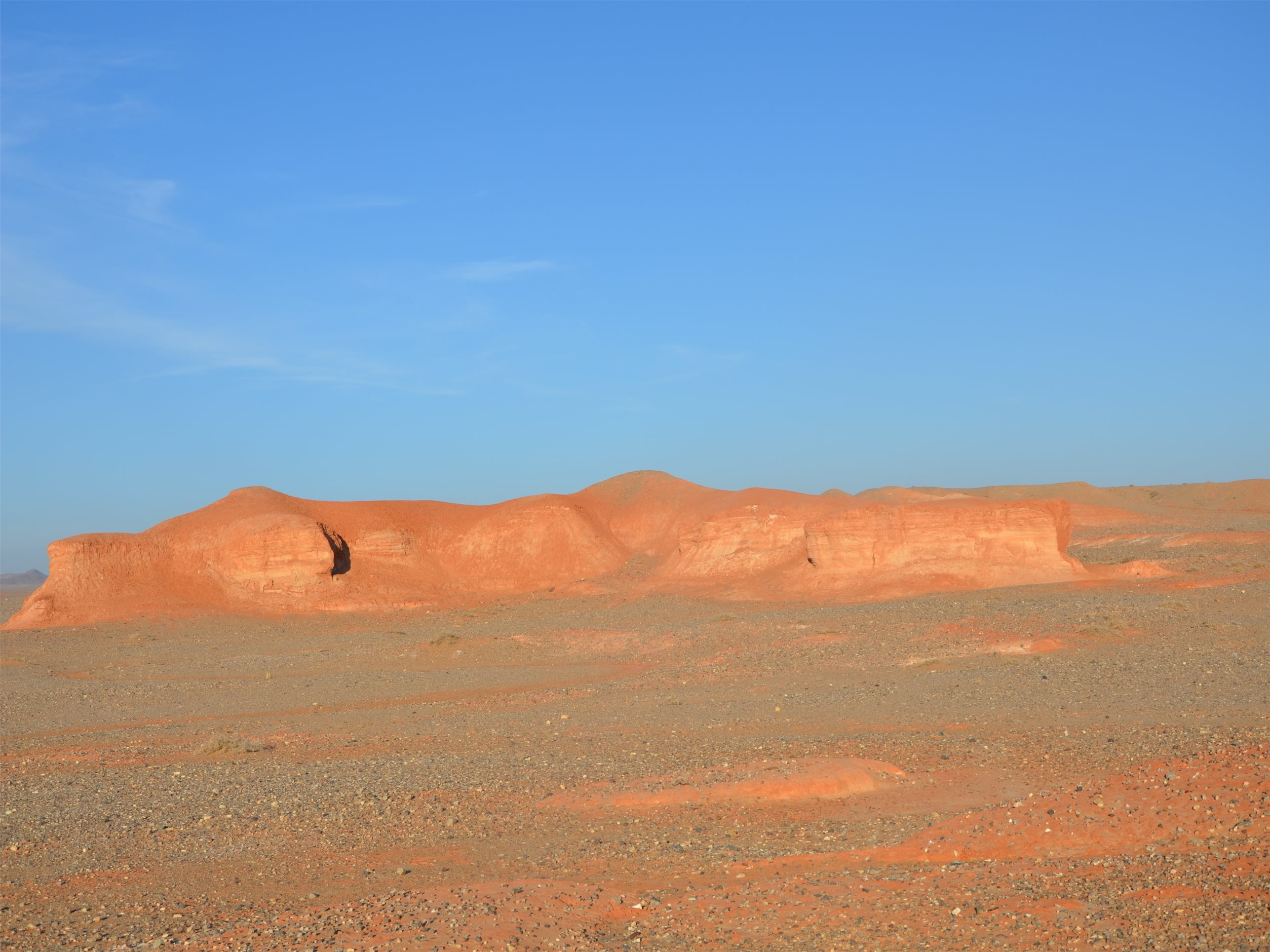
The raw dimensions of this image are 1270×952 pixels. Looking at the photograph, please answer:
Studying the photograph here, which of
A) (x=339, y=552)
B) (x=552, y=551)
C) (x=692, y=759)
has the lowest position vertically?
(x=692, y=759)

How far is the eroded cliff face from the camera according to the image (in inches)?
1462

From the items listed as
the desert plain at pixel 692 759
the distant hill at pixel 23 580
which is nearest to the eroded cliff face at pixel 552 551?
the desert plain at pixel 692 759

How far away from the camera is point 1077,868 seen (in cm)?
826

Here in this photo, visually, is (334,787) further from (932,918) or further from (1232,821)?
(1232,821)

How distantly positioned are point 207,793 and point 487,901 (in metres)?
7.19

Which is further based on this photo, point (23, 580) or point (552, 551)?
point (23, 580)

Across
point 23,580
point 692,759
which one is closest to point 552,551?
point 692,759

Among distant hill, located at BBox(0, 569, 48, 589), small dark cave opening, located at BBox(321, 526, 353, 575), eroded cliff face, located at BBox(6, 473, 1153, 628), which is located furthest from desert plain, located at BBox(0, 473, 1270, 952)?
distant hill, located at BBox(0, 569, 48, 589)

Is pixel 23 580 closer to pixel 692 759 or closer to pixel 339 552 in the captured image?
pixel 339 552

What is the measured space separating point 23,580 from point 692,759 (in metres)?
190

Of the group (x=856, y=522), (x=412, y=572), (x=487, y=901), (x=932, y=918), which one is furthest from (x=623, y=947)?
(x=412, y=572)

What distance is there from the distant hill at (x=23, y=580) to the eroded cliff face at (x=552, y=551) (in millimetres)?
107213

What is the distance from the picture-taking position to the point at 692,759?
14.5 metres

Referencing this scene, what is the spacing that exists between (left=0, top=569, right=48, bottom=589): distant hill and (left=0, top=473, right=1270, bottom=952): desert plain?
125438 millimetres
